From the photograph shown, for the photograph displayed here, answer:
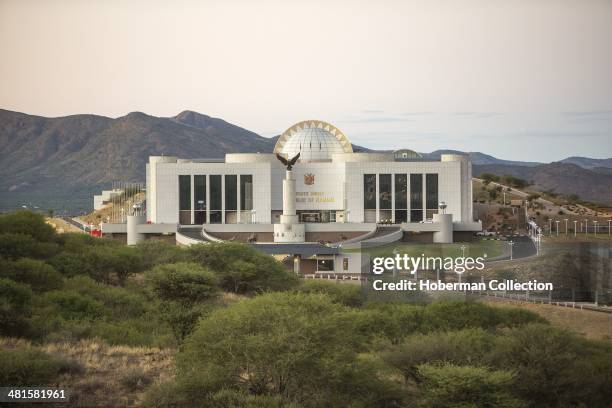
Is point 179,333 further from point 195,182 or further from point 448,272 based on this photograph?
point 195,182

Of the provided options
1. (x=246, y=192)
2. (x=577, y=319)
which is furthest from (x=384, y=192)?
(x=577, y=319)

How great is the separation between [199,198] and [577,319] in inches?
2234

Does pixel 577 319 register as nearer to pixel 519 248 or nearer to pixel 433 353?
pixel 433 353

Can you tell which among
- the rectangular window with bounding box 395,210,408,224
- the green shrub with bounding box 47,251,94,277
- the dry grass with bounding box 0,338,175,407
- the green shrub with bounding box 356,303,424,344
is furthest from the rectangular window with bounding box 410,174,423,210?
the dry grass with bounding box 0,338,175,407

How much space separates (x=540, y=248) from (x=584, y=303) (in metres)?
23.3

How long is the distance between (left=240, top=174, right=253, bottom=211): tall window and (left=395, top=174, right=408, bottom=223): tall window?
15.0 metres

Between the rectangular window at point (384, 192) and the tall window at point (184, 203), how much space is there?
1968 centimetres

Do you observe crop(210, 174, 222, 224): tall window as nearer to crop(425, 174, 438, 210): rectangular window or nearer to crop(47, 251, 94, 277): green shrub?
crop(425, 174, 438, 210): rectangular window

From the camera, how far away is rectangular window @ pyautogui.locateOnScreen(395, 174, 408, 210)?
106 meters

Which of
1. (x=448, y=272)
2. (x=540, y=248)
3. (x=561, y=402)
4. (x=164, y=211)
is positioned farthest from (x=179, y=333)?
(x=164, y=211)

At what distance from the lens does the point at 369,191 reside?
10644 cm

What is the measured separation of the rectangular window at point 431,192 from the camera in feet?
350

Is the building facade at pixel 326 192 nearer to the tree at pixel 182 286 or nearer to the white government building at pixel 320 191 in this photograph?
the white government building at pixel 320 191

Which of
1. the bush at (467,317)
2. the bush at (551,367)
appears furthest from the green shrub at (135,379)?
the bush at (467,317)
